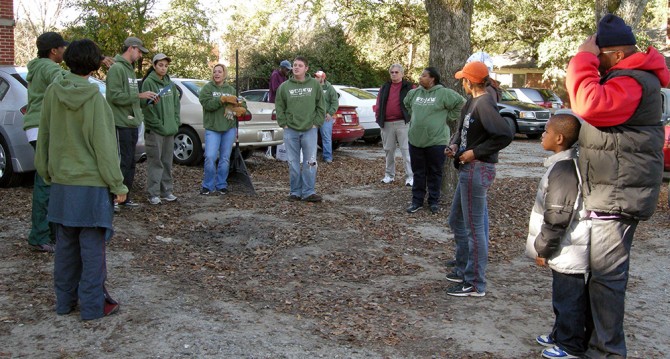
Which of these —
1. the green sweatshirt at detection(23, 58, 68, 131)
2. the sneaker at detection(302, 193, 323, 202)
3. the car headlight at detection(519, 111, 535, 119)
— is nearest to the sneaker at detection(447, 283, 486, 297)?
the green sweatshirt at detection(23, 58, 68, 131)

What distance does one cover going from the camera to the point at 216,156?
9.76 m

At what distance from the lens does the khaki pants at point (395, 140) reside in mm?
10906

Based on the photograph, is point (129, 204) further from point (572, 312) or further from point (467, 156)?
point (572, 312)

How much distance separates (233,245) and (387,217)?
2.36m

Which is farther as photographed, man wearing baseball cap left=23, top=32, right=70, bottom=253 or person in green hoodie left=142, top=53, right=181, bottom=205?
person in green hoodie left=142, top=53, right=181, bottom=205

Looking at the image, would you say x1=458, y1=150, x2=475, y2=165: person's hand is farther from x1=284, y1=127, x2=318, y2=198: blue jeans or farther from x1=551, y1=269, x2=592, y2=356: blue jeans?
x1=284, y1=127, x2=318, y2=198: blue jeans

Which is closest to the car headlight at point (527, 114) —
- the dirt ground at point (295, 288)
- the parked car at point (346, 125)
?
the parked car at point (346, 125)

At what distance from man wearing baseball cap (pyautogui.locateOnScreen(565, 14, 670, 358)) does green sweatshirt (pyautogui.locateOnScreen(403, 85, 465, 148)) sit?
4695mm

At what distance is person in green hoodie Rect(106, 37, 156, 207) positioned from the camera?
7734 millimetres

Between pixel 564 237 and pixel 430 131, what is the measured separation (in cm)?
473

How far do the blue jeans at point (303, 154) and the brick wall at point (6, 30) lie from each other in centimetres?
889

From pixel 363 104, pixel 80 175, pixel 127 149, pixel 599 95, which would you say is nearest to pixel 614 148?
pixel 599 95

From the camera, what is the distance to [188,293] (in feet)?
17.3

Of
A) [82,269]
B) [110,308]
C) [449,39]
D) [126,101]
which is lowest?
[110,308]
